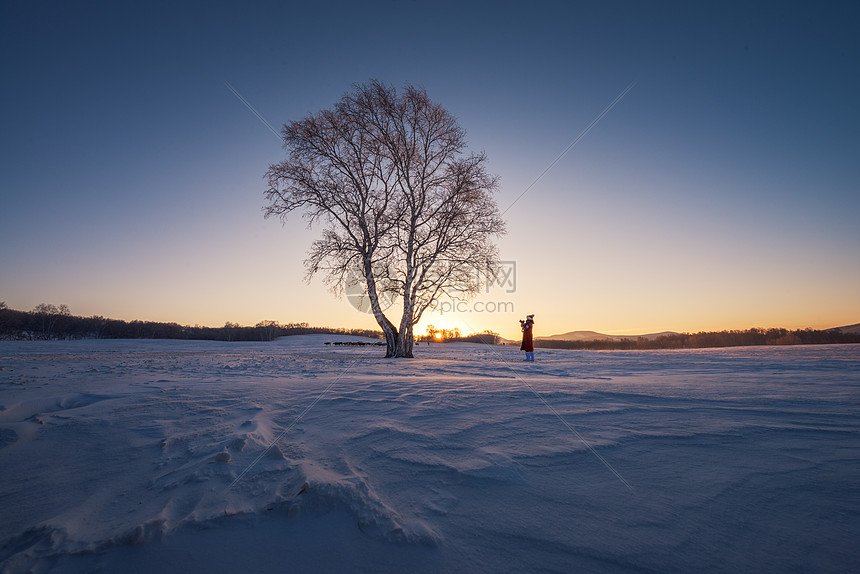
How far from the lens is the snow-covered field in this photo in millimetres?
1254

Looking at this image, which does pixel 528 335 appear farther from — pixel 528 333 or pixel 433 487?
pixel 433 487

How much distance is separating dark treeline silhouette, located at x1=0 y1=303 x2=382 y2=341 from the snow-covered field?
107 ft

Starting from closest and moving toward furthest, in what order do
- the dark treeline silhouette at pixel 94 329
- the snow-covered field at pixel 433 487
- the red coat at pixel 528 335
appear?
the snow-covered field at pixel 433 487 < the red coat at pixel 528 335 < the dark treeline silhouette at pixel 94 329

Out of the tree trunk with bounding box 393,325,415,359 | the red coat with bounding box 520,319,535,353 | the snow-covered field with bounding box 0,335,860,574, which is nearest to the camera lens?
the snow-covered field with bounding box 0,335,860,574

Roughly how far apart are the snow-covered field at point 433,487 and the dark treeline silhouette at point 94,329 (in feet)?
107

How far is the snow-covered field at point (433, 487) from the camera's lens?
4.11ft

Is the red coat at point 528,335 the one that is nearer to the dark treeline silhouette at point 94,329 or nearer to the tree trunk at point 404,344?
the tree trunk at point 404,344

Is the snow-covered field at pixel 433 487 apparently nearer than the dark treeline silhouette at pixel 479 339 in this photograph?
Yes

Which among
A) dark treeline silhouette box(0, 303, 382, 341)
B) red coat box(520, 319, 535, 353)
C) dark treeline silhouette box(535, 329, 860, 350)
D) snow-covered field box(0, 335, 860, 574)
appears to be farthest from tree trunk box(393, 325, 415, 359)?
dark treeline silhouette box(0, 303, 382, 341)

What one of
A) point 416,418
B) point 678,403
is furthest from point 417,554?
point 678,403

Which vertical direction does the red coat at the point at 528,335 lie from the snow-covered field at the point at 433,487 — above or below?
above

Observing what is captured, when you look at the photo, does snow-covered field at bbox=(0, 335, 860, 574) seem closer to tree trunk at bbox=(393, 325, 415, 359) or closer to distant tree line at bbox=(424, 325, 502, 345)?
tree trunk at bbox=(393, 325, 415, 359)

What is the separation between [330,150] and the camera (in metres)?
13.4

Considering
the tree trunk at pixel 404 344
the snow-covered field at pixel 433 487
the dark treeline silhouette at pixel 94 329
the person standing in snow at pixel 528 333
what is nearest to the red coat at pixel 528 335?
the person standing in snow at pixel 528 333
